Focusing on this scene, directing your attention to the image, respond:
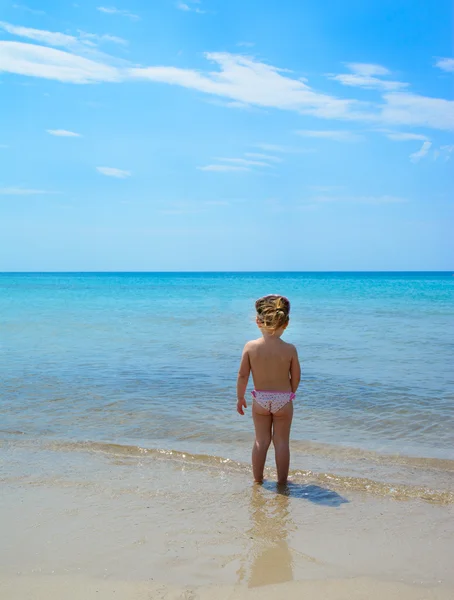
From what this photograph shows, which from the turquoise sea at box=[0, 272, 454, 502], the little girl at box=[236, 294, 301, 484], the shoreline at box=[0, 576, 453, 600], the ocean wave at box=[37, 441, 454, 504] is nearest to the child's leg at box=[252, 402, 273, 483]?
the little girl at box=[236, 294, 301, 484]

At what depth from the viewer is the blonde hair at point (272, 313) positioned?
5.02 m

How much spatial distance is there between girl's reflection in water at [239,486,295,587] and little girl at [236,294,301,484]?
0.38m

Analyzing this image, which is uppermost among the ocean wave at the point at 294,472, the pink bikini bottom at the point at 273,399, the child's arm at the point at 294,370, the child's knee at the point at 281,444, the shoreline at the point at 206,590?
Result: the child's arm at the point at 294,370

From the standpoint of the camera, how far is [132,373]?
10430mm

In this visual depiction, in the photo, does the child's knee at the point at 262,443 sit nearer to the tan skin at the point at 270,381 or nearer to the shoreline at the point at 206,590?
the tan skin at the point at 270,381

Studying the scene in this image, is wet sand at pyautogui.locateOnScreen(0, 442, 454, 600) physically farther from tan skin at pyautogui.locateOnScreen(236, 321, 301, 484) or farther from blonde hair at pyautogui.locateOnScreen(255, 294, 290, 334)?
blonde hair at pyautogui.locateOnScreen(255, 294, 290, 334)

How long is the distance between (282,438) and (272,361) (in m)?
0.70

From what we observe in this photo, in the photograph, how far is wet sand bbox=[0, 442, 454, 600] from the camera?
3355 millimetres

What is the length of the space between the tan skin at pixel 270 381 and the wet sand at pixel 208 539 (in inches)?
10.9

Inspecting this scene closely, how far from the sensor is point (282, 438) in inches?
204

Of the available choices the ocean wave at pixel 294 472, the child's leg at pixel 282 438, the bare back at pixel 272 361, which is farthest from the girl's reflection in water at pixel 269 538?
the bare back at pixel 272 361

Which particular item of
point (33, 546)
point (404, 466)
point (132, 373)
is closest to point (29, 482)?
point (33, 546)

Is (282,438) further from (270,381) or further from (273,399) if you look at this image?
(270,381)

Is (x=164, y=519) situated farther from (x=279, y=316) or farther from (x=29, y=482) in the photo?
(x=279, y=316)
